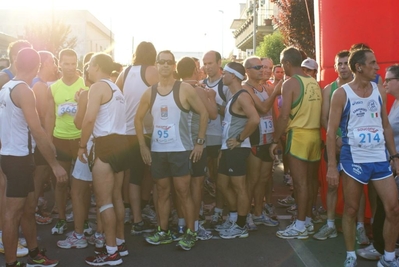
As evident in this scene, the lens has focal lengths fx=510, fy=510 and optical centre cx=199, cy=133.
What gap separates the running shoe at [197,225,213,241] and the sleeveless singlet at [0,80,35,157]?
2.19m

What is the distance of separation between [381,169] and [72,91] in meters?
3.58

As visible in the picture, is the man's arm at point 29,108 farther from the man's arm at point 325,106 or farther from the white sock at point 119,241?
the man's arm at point 325,106

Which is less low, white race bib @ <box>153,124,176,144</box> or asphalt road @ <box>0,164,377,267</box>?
white race bib @ <box>153,124,176,144</box>

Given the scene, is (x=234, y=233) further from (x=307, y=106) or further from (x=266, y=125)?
(x=307, y=106)

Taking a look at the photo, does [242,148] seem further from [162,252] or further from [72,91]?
[72,91]

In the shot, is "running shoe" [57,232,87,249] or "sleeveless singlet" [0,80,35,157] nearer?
"sleeveless singlet" [0,80,35,157]

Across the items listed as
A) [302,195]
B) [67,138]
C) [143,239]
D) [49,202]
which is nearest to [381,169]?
[302,195]

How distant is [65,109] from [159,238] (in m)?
1.89

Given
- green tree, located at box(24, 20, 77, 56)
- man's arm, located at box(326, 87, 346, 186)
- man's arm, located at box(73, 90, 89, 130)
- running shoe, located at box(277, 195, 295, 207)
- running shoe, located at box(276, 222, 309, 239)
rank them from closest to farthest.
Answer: man's arm, located at box(326, 87, 346, 186) → man's arm, located at box(73, 90, 89, 130) → running shoe, located at box(276, 222, 309, 239) → running shoe, located at box(277, 195, 295, 207) → green tree, located at box(24, 20, 77, 56)

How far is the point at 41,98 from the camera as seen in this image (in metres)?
5.74

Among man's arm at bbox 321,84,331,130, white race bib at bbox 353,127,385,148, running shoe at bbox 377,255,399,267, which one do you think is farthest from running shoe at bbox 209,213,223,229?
white race bib at bbox 353,127,385,148

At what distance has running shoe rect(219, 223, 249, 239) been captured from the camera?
5.80m

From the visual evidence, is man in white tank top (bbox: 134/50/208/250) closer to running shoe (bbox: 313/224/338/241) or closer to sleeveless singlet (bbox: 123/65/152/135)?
sleeveless singlet (bbox: 123/65/152/135)

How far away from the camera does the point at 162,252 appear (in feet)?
17.4
